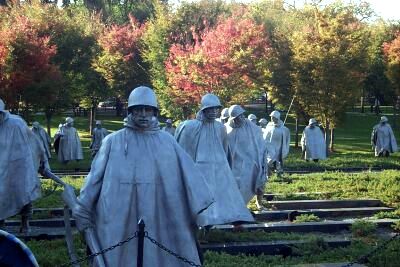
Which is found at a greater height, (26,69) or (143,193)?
(26,69)

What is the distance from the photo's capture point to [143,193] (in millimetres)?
7840

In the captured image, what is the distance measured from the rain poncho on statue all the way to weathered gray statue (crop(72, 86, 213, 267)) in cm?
1564

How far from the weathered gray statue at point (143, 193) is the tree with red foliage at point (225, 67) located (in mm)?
27625

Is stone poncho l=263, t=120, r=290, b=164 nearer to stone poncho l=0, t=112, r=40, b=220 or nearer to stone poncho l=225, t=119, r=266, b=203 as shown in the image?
stone poncho l=225, t=119, r=266, b=203

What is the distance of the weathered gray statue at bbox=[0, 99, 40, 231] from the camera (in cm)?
1265

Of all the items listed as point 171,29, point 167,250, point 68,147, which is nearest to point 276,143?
point 68,147

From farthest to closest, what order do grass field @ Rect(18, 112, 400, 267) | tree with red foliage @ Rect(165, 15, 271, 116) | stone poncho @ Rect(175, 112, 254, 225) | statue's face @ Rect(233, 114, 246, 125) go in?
tree with red foliage @ Rect(165, 15, 271, 116) → statue's face @ Rect(233, 114, 246, 125) → stone poncho @ Rect(175, 112, 254, 225) → grass field @ Rect(18, 112, 400, 267)

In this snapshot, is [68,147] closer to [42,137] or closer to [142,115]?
[42,137]

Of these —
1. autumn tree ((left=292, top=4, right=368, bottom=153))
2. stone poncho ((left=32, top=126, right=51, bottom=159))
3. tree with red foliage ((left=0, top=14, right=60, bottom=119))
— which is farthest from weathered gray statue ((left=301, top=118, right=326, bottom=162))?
tree with red foliage ((left=0, top=14, right=60, bottom=119))

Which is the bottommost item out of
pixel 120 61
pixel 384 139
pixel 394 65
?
pixel 384 139

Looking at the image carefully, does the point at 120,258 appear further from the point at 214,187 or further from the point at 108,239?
the point at 214,187

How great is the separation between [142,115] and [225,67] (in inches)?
1106

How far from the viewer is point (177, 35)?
46.3 metres

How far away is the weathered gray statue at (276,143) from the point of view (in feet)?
77.6
